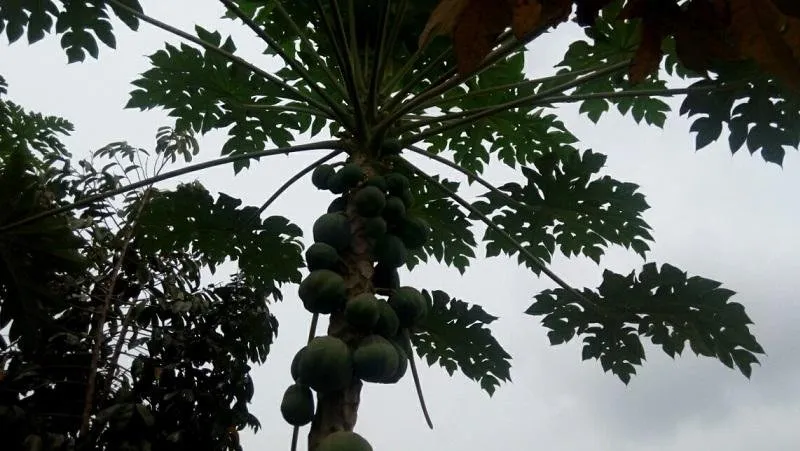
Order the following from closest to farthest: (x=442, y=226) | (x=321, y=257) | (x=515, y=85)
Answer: (x=321, y=257), (x=515, y=85), (x=442, y=226)

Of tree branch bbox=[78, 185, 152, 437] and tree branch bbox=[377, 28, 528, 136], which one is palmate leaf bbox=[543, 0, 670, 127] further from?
tree branch bbox=[78, 185, 152, 437]

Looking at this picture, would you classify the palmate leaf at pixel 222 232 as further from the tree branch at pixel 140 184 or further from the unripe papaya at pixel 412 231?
the unripe papaya at pixel 412 231

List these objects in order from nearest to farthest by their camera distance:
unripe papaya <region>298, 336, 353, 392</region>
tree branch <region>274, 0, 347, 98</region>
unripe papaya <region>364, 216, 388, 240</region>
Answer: unripe papaya <region>298, 336, 353, 392</region>, unripe papaya <region>364, 216, 388, 240</region>, tree branch <region>274, 0, 347, 98</region>

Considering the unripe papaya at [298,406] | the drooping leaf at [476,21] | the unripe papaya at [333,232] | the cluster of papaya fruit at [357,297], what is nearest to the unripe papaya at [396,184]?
the cluster of papaya fruit at [357,297]

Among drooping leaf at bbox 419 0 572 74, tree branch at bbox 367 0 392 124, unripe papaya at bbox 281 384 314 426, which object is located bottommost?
unripe papaya at bbox 281 384 314 426

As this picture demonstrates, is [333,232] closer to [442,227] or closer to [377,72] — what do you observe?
[377,72]

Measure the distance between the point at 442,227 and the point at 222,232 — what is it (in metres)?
1.15

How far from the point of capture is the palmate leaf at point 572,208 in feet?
9.90

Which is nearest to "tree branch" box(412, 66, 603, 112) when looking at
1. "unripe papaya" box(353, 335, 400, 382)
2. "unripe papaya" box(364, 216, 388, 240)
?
"unripe papaya" box(364, 216, 388, 240)

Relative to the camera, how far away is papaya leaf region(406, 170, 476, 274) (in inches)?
133

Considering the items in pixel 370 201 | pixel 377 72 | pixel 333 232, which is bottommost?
pixel 333 232

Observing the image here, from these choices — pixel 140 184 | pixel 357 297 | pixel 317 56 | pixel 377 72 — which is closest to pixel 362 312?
pixel 357 297

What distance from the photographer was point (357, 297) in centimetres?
198

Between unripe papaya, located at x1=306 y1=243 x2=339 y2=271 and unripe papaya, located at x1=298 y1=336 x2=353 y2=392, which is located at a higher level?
unripe papaya, located at x1=306 y1=243 x2=339 y2=271
